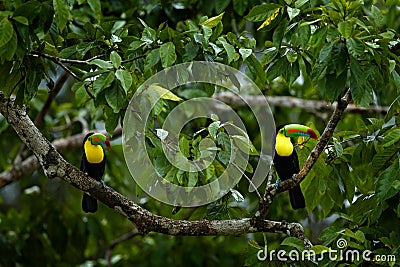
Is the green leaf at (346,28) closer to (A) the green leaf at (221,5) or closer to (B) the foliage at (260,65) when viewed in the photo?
(B) the foliage at (260,65)

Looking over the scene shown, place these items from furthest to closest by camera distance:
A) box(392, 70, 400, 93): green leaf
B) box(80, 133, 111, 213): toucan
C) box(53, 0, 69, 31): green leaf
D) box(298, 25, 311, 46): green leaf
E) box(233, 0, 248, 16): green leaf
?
box(233, 0, 248, 16): green leaf, box(80, 133, 111, 213): toucan, box(392, 70, 400, 93): green leaf, box(298, 25, 311, 46): green leaf, box(53, 0, 69, 31): green leaf

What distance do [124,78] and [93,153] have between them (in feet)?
1.82

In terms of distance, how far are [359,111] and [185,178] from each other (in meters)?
1.75

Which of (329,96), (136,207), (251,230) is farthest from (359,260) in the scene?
(136,207)

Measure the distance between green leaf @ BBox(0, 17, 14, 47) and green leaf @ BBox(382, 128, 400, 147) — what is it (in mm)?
1257

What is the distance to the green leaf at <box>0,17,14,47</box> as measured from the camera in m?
1.83

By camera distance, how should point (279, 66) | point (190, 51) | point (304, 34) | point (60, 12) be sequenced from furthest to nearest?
1. point (279, 66)
2. point (190, 51)
3. point (304, 34)
4. point (60, 12)

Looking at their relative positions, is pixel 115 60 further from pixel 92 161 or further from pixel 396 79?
pixel 396 79

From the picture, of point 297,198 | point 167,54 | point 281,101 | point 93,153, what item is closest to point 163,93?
point 167,54

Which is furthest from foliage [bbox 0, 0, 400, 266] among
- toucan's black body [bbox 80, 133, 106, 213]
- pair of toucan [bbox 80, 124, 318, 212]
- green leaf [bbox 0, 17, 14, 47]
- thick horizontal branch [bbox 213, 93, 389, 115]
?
thick horizontal branch [bbox 213, 93, 389, 115]

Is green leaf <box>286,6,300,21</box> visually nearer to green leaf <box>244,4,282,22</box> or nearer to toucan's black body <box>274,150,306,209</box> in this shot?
green leaf <box>244,4,282,22</box>

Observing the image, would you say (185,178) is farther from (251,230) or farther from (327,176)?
(327,176)

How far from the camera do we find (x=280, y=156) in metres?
2.34

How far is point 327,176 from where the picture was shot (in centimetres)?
247
